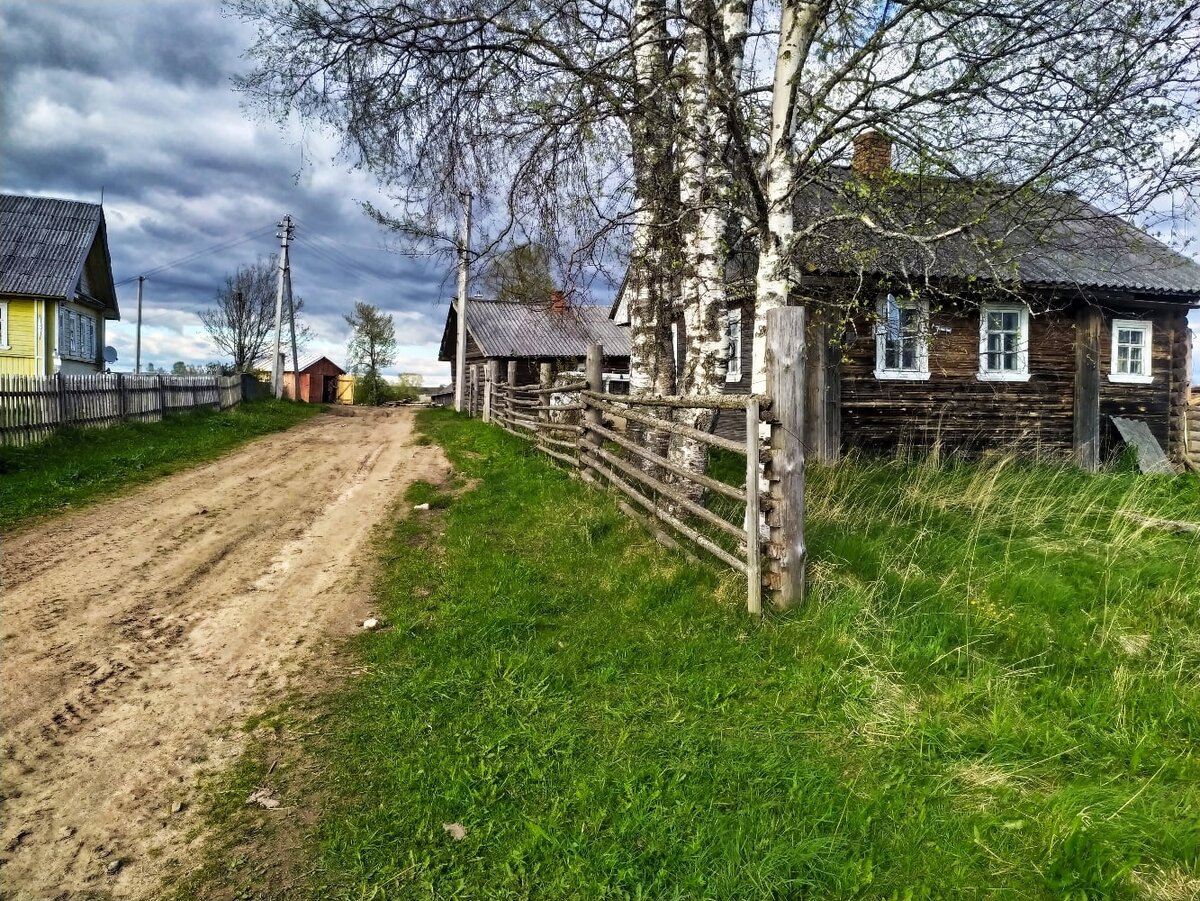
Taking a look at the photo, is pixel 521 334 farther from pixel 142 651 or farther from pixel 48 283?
pixel 142 651

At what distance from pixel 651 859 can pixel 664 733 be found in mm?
837

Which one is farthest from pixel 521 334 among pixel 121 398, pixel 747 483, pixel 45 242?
pixel 747 483

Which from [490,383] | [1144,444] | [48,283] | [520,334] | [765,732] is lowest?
[765,732]

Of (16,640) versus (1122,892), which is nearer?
(1122,892)

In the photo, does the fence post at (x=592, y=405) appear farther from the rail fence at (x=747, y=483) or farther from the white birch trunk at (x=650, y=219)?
the white birch trunk at (x=650, y=219)

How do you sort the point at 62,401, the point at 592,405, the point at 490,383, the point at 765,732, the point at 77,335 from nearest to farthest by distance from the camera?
the point at 765,732 < the point at 592,405 < the point at 62,401 < the point at 490,383 < the point at 77,335

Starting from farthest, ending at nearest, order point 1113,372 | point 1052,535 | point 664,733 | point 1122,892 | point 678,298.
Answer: point 1113,372 < point 678,298 < point 1052,535 < point 664,733 < point 1122,892

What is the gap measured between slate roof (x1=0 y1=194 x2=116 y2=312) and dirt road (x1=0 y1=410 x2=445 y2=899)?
1702 centimetres

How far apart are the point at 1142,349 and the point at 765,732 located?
1529cm

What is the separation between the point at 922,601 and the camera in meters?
4.75

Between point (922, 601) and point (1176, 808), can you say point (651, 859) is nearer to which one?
point (1176, 808)

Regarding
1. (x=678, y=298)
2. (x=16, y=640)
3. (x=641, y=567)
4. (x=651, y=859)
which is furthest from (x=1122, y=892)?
(x=678, y=298)

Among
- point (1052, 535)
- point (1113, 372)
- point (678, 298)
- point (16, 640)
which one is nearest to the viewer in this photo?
point (16, 640)

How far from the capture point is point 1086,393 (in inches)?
518
